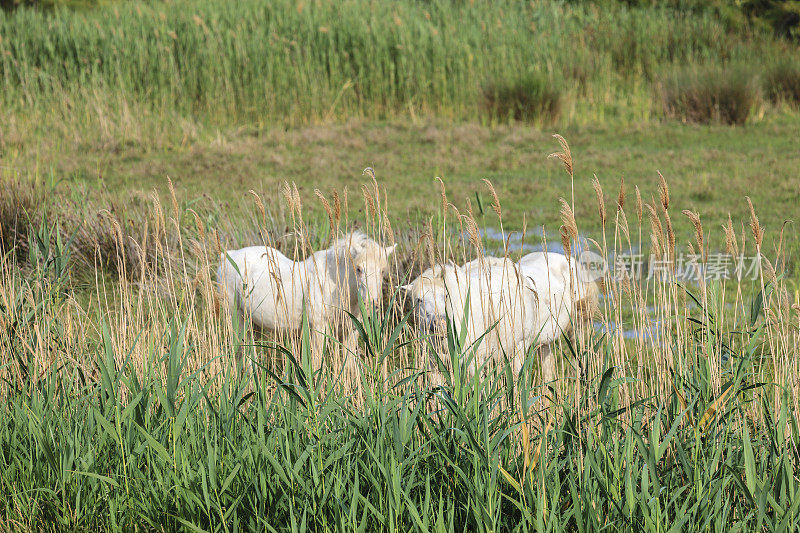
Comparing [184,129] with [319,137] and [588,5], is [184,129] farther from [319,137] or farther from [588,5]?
[588,5]

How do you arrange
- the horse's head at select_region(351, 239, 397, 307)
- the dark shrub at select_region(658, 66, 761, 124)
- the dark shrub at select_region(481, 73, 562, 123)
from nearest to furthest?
the horse's head at select_region(351, 239, 397, 307)
the dark shrub at select_region(658, 66, 761, 124)
the dark shrub at select_region(481, 73, 562, 123)

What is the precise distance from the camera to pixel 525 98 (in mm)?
11031

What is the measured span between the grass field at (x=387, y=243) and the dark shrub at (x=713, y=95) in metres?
0.03

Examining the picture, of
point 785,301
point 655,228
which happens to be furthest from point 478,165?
point 655,228

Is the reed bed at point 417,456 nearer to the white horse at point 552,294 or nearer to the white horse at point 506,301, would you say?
the white horse at point 506,301

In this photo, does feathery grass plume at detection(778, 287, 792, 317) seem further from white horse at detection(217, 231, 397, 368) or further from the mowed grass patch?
the mowed grass patch

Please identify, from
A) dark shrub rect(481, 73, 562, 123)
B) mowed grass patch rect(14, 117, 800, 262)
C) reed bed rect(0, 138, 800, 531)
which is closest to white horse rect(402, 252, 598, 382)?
reed bed rect(0, 138, 800, 531)

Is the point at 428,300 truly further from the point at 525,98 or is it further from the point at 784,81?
the point at 784,81

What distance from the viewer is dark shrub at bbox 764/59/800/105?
11234 mm

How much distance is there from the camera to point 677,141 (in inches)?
382

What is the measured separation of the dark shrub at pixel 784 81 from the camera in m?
11.2

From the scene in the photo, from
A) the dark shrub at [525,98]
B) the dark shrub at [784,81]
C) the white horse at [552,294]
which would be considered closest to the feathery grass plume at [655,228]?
the white horse at [552,294]

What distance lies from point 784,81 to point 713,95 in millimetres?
1530

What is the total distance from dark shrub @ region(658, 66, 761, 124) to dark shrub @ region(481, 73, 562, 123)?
1.44 metres
